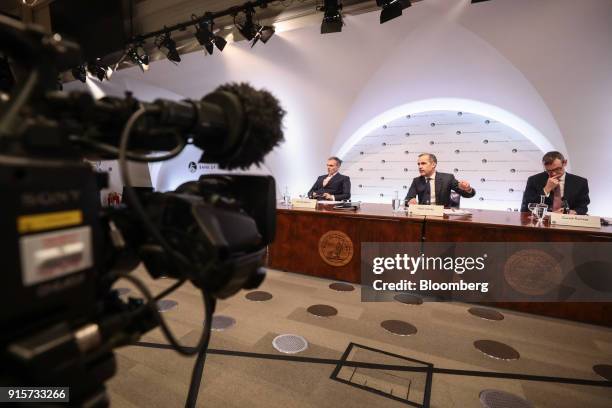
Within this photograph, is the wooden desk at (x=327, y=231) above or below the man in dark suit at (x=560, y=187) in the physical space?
below

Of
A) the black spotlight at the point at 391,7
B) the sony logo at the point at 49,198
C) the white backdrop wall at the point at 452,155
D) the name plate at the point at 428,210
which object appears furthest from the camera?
the white backdrop wall at the point at 452,155

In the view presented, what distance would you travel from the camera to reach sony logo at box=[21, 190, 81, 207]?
34cm

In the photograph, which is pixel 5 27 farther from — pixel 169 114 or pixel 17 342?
pixel 17 342

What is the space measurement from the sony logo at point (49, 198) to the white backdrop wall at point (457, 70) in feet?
13.6

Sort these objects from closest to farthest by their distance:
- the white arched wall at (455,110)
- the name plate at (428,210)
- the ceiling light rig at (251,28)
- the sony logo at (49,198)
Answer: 1. the sony logo at (49,198)
2. the name plate at (428,210)
3. the ceiling light rig at (251,28)
4. the white arched wall at (455,110)

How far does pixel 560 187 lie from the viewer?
3.15 m

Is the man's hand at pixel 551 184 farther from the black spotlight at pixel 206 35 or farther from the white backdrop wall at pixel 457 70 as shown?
the black spotlight at pixel 206 35

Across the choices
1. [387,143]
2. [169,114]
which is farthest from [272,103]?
[387,143]

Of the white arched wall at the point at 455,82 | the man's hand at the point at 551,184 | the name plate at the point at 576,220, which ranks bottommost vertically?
the name plate at the point at 576,220

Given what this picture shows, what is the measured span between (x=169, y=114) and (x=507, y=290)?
9.46 ft

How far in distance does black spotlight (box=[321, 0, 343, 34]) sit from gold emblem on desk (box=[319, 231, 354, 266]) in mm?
2195

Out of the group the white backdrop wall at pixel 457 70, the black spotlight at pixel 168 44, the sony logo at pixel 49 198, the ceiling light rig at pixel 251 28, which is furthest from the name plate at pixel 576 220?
the black spotlight at pixel 168 44

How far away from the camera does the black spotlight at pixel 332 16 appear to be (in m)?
3.18

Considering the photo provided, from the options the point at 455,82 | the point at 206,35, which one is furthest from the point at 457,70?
the point at 206,35
